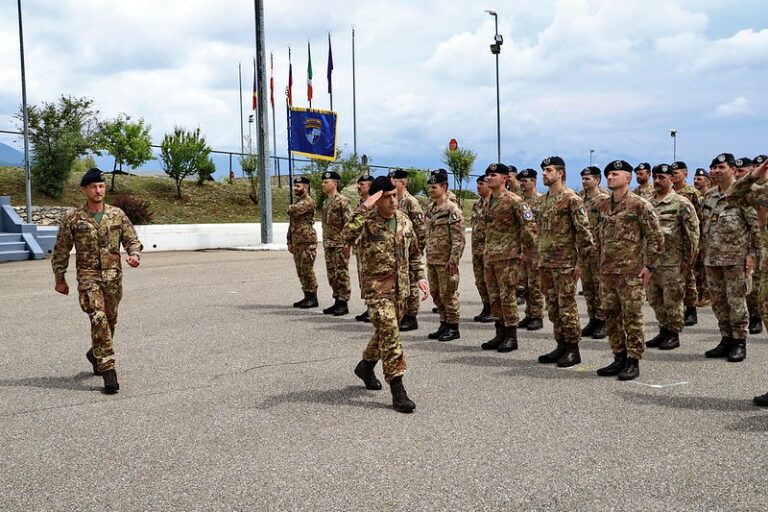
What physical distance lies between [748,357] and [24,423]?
21.5 feet

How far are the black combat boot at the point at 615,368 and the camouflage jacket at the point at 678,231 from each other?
1874mm

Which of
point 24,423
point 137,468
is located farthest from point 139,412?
point 137,468

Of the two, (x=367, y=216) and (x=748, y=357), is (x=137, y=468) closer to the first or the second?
(x=367, y=216)

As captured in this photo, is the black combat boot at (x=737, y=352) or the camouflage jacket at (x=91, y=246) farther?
the black combat boot at (x=737, y=352)

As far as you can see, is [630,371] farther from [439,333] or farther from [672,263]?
[439,333]

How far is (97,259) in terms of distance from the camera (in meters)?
6.28

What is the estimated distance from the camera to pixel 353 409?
18.1ft

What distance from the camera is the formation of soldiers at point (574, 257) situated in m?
5.72

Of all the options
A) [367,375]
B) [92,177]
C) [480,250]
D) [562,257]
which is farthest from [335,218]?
[367,375]

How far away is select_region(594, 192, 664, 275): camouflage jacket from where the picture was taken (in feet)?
20.7

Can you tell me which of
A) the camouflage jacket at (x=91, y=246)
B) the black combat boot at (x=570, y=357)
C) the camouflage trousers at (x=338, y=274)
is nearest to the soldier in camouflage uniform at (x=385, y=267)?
the black combat boot at (x=570, y=357)

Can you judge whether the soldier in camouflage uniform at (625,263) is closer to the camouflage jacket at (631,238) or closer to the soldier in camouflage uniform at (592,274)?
the camouflage jacket at (631,238)

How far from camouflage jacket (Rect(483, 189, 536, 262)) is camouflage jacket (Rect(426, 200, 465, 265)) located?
1.84 ft

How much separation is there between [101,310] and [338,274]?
4578mm
